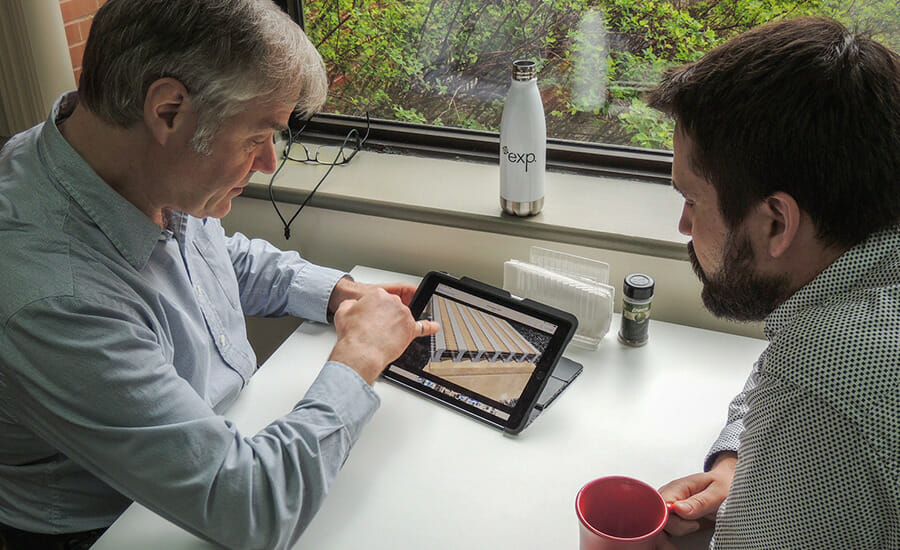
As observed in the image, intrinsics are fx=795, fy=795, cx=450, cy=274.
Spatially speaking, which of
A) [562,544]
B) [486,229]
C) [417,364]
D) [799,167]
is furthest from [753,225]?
[486,229]

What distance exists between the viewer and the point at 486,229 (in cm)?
155

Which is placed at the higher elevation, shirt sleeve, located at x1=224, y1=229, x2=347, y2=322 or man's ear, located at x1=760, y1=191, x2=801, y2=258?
man's ear, located at x1=760, y1=191, x2=801, y2=258

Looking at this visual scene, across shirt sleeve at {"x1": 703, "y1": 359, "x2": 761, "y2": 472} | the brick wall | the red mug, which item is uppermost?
the brick wall

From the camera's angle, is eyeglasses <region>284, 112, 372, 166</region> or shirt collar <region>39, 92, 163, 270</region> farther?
eyeglasses <region>284, 112, 372, 166</region>

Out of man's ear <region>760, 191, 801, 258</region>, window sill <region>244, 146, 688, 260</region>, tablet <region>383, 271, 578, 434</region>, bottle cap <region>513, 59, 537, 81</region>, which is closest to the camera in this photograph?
man's ear <region>760, 191, 801, 258</region>

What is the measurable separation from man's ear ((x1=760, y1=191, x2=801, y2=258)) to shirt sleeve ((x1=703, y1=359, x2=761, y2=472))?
0.70ft

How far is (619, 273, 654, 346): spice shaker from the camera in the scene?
1.30 m

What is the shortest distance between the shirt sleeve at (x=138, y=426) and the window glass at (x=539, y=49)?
1.04 meters

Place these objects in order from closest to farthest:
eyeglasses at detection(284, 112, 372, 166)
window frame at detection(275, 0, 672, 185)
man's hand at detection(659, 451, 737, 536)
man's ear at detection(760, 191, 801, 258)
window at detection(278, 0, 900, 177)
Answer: man's ear at detection(760, 191, 801, 258) → man's hand at detection(659, 451, 737, 536) → window at detection(278, 0, 900, 177) → window frame at detection(275, 0, 672, 185) → eyeglasses at detection(284, 112, 372, 166)

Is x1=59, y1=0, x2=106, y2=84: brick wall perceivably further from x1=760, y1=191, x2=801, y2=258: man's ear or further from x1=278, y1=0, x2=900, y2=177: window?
x1=760, y1=191, x2=801, y2=258: man's ear

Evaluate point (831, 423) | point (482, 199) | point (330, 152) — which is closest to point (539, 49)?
point (482, 199)

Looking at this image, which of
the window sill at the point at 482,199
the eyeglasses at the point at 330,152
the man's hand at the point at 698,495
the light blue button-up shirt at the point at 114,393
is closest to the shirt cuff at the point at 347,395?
the light blue button-up shirt at the point at 114,393

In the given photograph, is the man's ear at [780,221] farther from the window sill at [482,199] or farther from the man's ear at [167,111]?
the man's ear at [167,111]

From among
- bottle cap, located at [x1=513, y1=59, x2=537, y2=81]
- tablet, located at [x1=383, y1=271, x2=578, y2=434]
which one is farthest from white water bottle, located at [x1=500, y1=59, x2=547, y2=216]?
tablet, located at [x1=383, y1=271, x2=578, y2=434]
